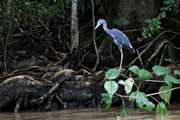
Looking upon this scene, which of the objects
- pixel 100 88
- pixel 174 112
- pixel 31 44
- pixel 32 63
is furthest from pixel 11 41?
pixel 174 112

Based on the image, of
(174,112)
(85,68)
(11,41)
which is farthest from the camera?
(11,41)

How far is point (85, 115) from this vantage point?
262 inches

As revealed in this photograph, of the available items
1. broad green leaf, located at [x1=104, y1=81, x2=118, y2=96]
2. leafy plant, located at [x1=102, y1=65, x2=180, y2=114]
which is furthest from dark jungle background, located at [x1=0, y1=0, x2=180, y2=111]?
broad green leaf, located at [x1=104, y1=81, x2=118, y2=96]

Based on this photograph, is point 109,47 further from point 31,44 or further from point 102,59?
point 31,44

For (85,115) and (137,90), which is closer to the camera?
(137,90)

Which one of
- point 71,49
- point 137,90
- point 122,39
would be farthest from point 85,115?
point 71,49

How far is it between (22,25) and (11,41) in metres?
0.63

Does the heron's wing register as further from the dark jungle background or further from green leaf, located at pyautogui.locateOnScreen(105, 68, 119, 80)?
green leaf, located at pyautogui.locateOnScreen(105, 68, 119, 80)

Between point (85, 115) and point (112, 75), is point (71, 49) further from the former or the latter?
point (112, 75)

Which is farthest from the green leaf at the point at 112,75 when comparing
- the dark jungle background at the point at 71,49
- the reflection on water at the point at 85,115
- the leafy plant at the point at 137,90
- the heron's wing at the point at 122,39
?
the heron's wing at the point at 122,39

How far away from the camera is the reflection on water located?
6.15 metres

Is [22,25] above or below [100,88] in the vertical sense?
above

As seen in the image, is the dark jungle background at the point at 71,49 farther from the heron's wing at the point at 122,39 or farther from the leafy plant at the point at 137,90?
the leafy plant at the point at 137,90

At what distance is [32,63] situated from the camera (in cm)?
884
